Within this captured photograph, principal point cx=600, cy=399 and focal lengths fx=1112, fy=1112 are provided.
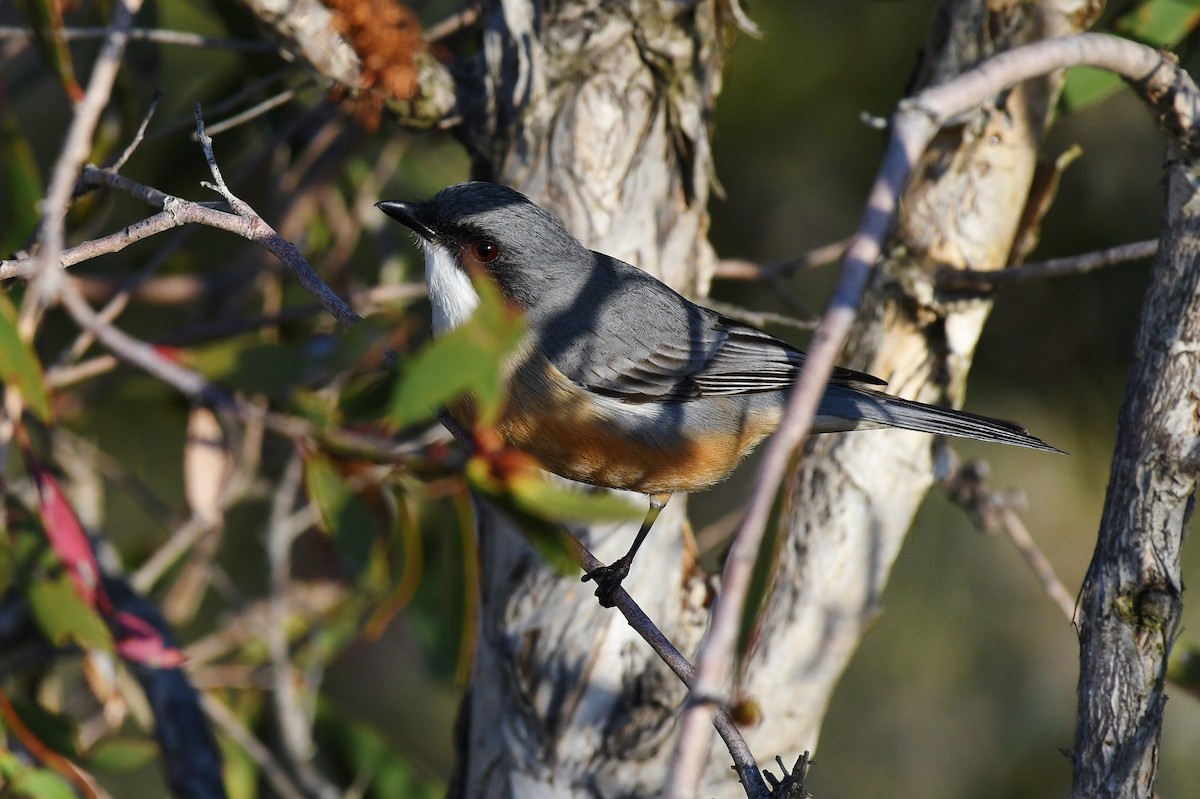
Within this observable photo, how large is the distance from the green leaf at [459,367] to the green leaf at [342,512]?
1965 mm

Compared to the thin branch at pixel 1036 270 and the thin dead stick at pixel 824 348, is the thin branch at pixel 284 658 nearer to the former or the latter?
the thin branch at pixel 1036 270

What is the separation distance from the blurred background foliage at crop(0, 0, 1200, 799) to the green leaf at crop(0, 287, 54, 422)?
5.28 feet

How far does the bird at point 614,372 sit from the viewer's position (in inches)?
127

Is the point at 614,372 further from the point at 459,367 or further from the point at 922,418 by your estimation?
the point at 459,367

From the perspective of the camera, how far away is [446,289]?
343 cm

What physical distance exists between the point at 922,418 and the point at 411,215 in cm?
166

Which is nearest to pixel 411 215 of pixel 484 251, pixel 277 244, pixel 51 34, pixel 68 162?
pixel 484 251

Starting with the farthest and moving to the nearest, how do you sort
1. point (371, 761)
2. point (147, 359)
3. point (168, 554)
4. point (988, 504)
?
point (371, 761)
point (168, 554)
point (988, 504)
point (147, 359)

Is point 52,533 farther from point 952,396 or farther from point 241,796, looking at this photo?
point 952,396

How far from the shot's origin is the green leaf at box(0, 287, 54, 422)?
7.32 ft

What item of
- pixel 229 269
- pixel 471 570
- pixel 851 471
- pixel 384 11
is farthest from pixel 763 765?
pixel 229 269

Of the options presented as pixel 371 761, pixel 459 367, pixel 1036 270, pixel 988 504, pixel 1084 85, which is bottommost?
pixel 371 761

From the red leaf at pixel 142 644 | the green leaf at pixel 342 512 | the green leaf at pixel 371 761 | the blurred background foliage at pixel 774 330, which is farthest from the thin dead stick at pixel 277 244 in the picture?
the green leaf at pixel 371 761

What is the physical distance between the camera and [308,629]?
5.01 metres
